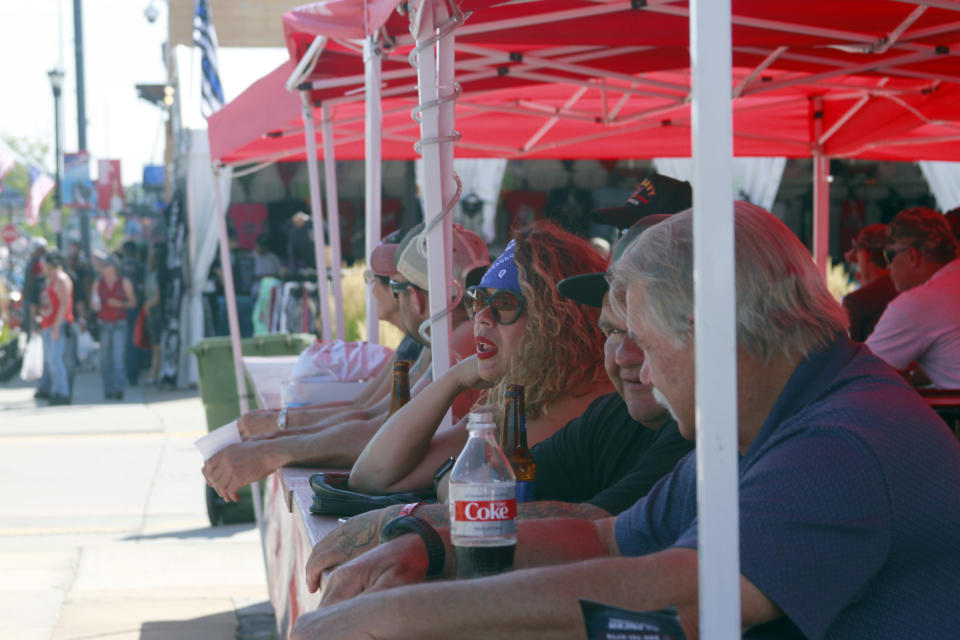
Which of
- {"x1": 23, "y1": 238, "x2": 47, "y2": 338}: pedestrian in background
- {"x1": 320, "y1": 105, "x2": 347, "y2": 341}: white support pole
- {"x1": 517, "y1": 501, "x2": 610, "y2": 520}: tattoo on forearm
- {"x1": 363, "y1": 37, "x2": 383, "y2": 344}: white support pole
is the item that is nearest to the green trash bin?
{"x1": 320, "y1": 105, "x2": 347, "y2": 341}: white support pole

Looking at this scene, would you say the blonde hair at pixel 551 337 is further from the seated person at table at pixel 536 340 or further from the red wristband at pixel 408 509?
the red wristband at pixel 408 509

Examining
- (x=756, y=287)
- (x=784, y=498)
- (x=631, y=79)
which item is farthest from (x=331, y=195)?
(x=784, y=498)

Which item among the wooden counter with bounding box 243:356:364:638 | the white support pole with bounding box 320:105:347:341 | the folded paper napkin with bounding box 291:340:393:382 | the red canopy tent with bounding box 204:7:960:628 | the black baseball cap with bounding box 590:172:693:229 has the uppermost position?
the red canopy tent with bounding box 204:7:960:628

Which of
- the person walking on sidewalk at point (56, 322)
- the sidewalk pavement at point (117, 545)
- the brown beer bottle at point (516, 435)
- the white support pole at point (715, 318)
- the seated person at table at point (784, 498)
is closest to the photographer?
the white support pole at point (715, 318)

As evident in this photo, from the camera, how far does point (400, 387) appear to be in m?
3.46

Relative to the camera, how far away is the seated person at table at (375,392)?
13.7ft

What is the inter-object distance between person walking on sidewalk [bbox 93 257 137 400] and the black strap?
13458 mm

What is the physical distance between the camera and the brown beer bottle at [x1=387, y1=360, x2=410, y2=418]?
344 cm

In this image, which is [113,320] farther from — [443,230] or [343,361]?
[443,230]

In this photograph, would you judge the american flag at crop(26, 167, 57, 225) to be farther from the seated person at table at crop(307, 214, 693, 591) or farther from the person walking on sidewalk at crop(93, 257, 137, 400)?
the seated person at table at crop(307, 214, 693, 591)

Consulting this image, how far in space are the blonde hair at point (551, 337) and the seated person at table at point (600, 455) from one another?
178 millimetres

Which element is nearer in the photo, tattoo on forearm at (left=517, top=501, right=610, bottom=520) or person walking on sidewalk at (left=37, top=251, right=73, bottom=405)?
tattoo on forearm at (left=517, top=501, right=610, bottom=520)

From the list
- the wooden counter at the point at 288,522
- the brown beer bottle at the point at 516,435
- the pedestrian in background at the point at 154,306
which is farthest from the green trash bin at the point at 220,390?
the pedestrian in background at the point at 154,306

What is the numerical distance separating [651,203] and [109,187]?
91.8 ft
